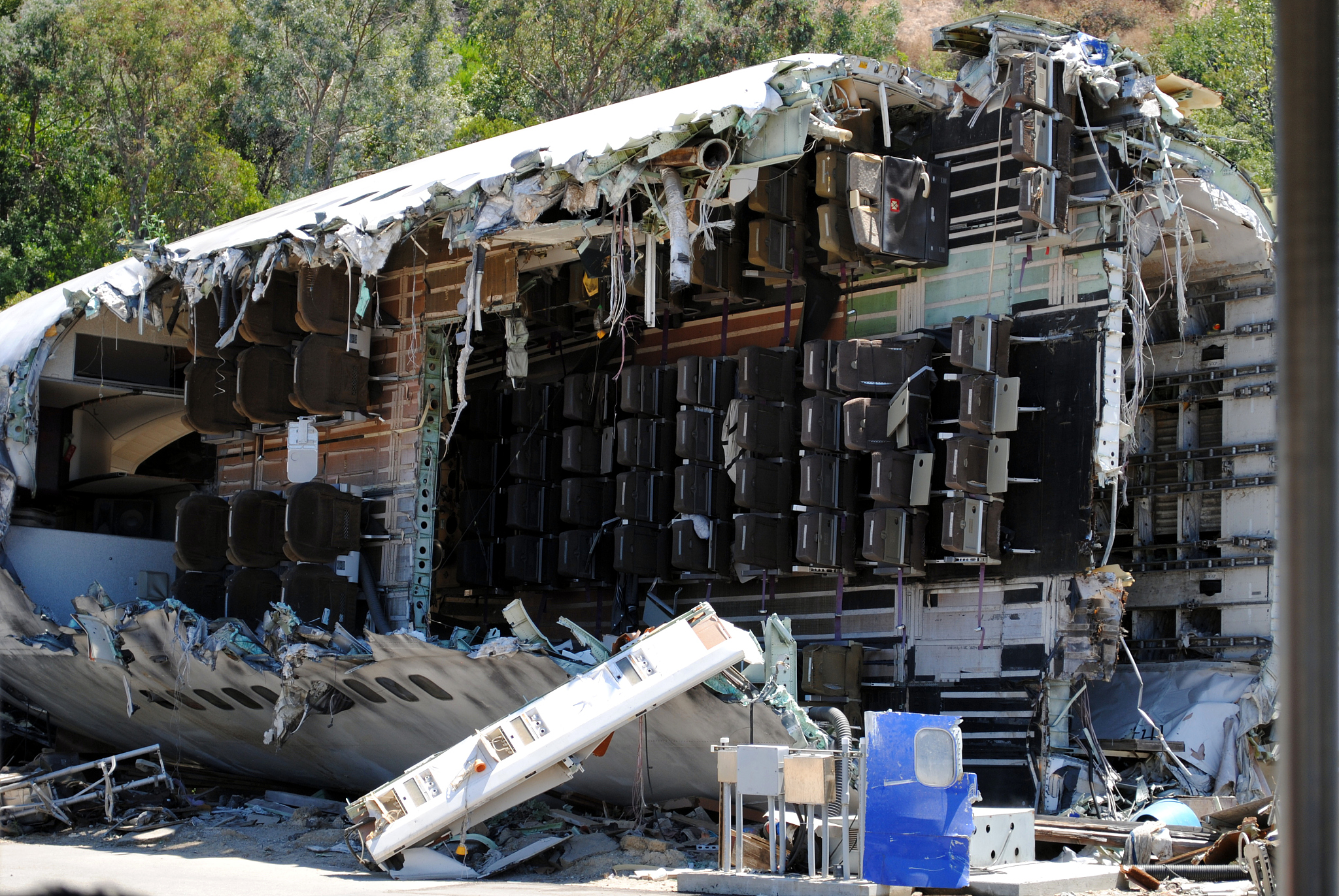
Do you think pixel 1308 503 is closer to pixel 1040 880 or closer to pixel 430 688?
pixel 1040 880

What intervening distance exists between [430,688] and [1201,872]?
24.3 ft

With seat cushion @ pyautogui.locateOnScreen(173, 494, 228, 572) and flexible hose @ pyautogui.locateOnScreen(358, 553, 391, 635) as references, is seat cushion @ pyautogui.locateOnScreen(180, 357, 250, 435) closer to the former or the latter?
seat cushion @ pyautogui.locateOnScreen(173, 494, 228, 572)

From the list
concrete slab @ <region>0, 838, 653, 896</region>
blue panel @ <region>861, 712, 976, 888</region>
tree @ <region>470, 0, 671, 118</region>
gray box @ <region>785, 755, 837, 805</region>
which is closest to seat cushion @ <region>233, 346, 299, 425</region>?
concrete slab @ <region>0, 838, 653, 896</region>

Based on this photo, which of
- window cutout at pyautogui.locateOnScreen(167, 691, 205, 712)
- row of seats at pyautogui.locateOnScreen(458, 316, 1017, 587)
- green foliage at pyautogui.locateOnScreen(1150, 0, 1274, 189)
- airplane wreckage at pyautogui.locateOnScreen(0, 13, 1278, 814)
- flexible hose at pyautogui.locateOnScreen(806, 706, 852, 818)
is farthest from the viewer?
green foliage at pyautogui.locateOnScreen(1150, 0, 1274, 189)

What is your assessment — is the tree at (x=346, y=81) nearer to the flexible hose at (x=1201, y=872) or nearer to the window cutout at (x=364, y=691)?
the window cutout at (x=364, y=691)

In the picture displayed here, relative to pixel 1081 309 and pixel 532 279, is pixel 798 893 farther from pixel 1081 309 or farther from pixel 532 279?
pixel 532 279

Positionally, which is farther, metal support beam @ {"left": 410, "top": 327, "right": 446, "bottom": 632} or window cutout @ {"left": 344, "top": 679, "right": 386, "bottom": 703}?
metal support beam @ {"left": 410, "top": 327, "right": 446, "bottom": 632}

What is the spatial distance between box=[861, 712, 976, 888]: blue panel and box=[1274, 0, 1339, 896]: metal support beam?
6927 millimetres

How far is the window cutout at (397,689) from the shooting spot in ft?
49.0

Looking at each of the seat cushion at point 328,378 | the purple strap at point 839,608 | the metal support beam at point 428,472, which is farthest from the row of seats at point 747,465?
the seat cushion at point 328,378

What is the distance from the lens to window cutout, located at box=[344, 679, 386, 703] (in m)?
15.3

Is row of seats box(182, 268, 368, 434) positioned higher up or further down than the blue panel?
higher up

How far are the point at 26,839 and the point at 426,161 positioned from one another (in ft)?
34.3

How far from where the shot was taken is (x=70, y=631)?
1748 centimetres
